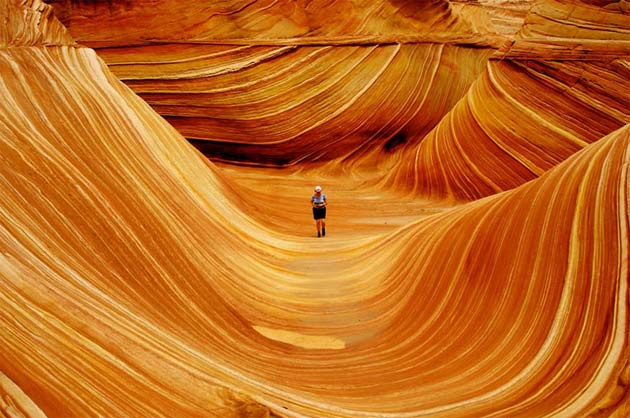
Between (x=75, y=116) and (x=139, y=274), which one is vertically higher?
(x=75, y=116)

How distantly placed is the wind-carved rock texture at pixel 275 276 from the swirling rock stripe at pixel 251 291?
11 millimetres

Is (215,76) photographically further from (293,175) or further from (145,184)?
(145,184)

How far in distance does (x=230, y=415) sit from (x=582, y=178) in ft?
6.88

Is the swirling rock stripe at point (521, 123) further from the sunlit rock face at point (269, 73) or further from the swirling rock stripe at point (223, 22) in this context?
the swirling rock stripe at point (223, 22)

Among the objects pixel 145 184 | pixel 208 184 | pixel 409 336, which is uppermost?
pixel 208 184

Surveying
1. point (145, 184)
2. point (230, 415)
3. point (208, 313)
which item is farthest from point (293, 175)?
point (230, 415)

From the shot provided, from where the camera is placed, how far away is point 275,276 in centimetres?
406

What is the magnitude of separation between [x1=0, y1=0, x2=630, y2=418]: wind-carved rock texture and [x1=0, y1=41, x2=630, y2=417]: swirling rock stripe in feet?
0.03

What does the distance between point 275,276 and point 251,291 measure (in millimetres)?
390

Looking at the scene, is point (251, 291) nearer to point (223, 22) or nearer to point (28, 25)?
point (28, 25)

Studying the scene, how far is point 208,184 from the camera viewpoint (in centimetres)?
459

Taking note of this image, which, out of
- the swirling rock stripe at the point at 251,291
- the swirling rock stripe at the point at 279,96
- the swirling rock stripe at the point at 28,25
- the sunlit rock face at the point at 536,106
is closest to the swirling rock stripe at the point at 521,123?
the sunlit rock face at the point at 536,106

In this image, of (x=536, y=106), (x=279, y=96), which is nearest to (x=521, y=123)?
(x=536, y=106)

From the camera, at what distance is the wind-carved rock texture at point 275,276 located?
6.84 feet
